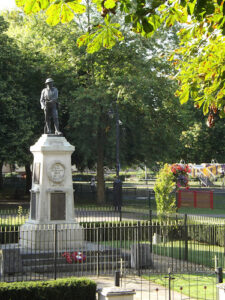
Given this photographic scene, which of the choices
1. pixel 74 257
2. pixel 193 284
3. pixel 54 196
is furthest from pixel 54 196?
pixel 193 284

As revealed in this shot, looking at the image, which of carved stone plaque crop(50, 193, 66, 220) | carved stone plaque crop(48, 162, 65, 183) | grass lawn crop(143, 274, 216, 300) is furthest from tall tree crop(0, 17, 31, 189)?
grass lawn crop(143, 274, 216, 300)

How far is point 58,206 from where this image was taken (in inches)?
638

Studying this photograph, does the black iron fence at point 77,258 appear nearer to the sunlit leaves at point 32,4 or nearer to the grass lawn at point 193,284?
the grass lawn at point 193,284

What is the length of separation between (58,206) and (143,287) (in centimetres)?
475

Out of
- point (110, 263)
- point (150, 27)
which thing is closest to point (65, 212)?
point (110, 263)

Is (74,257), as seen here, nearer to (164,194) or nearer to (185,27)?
(164,194)

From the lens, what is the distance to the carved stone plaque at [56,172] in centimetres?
1619

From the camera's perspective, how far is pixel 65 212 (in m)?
16.2

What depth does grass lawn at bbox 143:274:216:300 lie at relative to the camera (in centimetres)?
1188

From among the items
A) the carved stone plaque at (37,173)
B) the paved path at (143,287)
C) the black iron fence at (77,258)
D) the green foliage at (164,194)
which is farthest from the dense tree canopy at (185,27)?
the green foliage at (164,194)

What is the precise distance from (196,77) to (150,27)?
308cm

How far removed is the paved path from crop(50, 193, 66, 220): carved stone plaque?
3.13 m

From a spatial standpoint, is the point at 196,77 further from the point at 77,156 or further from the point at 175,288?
the point at 77,156

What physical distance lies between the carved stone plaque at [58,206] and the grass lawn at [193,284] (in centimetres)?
375
